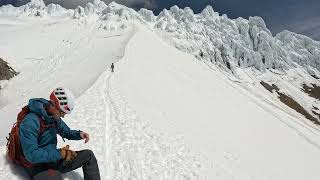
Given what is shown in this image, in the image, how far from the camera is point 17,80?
56875mm

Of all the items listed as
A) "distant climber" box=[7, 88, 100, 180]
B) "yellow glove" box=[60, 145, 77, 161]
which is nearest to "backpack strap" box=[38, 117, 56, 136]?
"distant climber" box=[7, 88, 100, 180]

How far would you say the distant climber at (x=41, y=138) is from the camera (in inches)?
289

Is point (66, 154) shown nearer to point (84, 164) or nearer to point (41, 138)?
point (41, 138)

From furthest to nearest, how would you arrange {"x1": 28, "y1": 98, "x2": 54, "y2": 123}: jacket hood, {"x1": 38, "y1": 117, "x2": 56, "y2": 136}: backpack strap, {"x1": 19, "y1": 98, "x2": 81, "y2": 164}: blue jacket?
{"x1": 38, "y1": 117, "x2": 56, "y2": 136}: backpack strap, {"x1": 28, "y1": 98, "x2": 54, "y2": 123}: jacket hood, {"x1": 19, "y1": 98, "x2": 81, "y2": 164}: blue jacket

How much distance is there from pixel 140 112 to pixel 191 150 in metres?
5.72

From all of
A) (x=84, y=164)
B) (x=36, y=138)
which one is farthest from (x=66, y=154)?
(x=84, y=164)

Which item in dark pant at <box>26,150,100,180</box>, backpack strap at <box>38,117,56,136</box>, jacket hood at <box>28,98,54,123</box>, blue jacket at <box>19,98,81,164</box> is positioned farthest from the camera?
dark pant at <box>26,150,100,180</box>

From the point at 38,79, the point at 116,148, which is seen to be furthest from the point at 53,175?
the point at 38,79

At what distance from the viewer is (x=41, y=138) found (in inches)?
310

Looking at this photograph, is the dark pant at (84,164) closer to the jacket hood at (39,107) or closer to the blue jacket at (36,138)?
the blue jacket at (36,138)

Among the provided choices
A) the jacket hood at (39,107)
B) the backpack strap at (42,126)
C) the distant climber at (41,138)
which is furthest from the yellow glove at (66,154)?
the jacket hood at (39,107)

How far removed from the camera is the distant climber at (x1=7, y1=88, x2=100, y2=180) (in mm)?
7348

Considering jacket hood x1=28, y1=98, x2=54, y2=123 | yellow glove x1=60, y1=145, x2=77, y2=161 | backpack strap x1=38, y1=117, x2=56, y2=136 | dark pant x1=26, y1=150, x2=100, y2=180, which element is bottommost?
dark pant x1=26, y1=150, x2=100, y2=180

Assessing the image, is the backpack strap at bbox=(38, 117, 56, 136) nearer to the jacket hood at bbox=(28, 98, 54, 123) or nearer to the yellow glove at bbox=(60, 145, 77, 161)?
the jacket hood at bbox=(28, 98, 54, 123)
